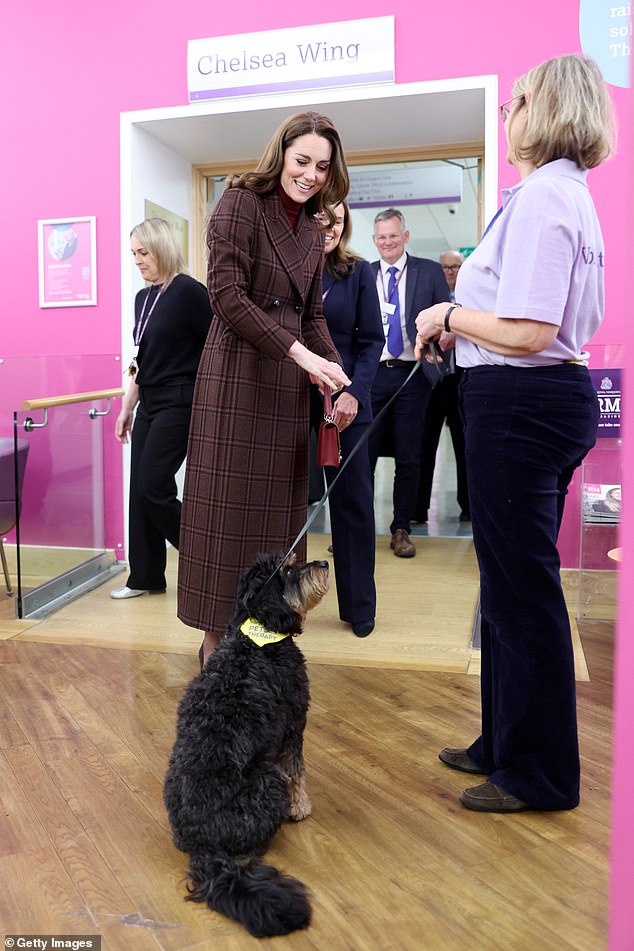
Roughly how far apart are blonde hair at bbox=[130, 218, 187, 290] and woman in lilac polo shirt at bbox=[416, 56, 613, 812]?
1.90 m

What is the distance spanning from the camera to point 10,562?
13.5 feet

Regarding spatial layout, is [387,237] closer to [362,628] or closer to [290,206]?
[362,628]

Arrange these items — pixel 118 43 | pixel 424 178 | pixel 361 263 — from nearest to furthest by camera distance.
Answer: pixel 361 263
pixel 118 43
pixel 424 178

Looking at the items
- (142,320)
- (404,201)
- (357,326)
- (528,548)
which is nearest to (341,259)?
(357,326)

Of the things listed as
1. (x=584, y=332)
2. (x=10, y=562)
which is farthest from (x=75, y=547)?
(x=584, y=332)

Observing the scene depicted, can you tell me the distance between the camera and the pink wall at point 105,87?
163 inches

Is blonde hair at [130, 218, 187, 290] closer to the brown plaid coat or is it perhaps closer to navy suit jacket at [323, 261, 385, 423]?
navy suit jacket at [323, 261, 385, 423]

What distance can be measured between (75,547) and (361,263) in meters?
1.98

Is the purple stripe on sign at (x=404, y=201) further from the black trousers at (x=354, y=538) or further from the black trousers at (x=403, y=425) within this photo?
the black trousers at (x=354, y=538)

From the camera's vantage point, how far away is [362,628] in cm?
350

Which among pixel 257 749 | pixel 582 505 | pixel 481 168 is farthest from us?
pixel 481 168

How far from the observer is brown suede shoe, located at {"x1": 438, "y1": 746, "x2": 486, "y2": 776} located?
7.63 ft

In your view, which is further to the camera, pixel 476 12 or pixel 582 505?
pixel 476 12

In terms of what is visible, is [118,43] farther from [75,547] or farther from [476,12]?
[75,547]
